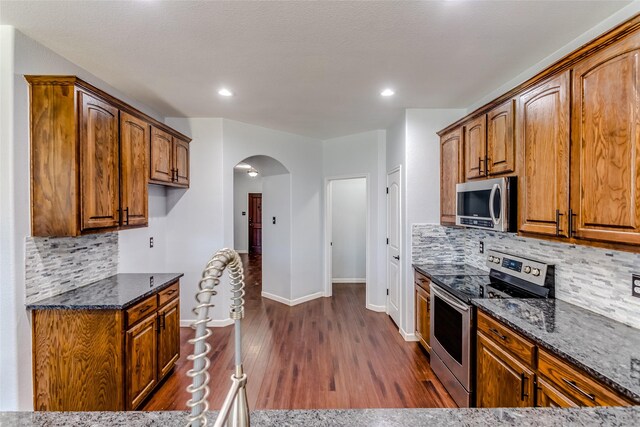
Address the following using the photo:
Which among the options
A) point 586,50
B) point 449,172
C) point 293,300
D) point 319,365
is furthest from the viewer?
point 293,300

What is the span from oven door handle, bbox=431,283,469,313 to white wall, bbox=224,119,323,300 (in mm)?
2501

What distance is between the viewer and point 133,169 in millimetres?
2717

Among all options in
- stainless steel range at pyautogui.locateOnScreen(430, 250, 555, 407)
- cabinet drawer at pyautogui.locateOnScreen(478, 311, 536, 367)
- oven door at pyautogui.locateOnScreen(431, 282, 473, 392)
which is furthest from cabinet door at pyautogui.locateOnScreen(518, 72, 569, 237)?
oven door at pyautogui.locateOnScreen(431, 282, 473, 392)

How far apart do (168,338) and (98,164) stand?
1.56m

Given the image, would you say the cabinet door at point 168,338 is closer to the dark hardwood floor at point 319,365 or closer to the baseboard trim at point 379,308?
the dark hardwood floor at point 319,365

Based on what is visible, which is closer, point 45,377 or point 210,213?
point 45,377

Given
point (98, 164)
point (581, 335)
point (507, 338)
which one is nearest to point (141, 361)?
point (98, 164)

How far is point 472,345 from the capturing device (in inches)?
86.4

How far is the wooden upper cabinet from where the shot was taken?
3.08 metres

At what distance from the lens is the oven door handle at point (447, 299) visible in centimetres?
228

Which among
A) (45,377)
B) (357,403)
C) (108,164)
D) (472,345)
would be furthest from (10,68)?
(472,345)

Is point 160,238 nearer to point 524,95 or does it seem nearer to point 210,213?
point 210,213

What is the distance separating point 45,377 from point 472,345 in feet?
9.58

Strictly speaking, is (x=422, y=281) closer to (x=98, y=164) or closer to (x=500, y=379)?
(x=500, y=379)
